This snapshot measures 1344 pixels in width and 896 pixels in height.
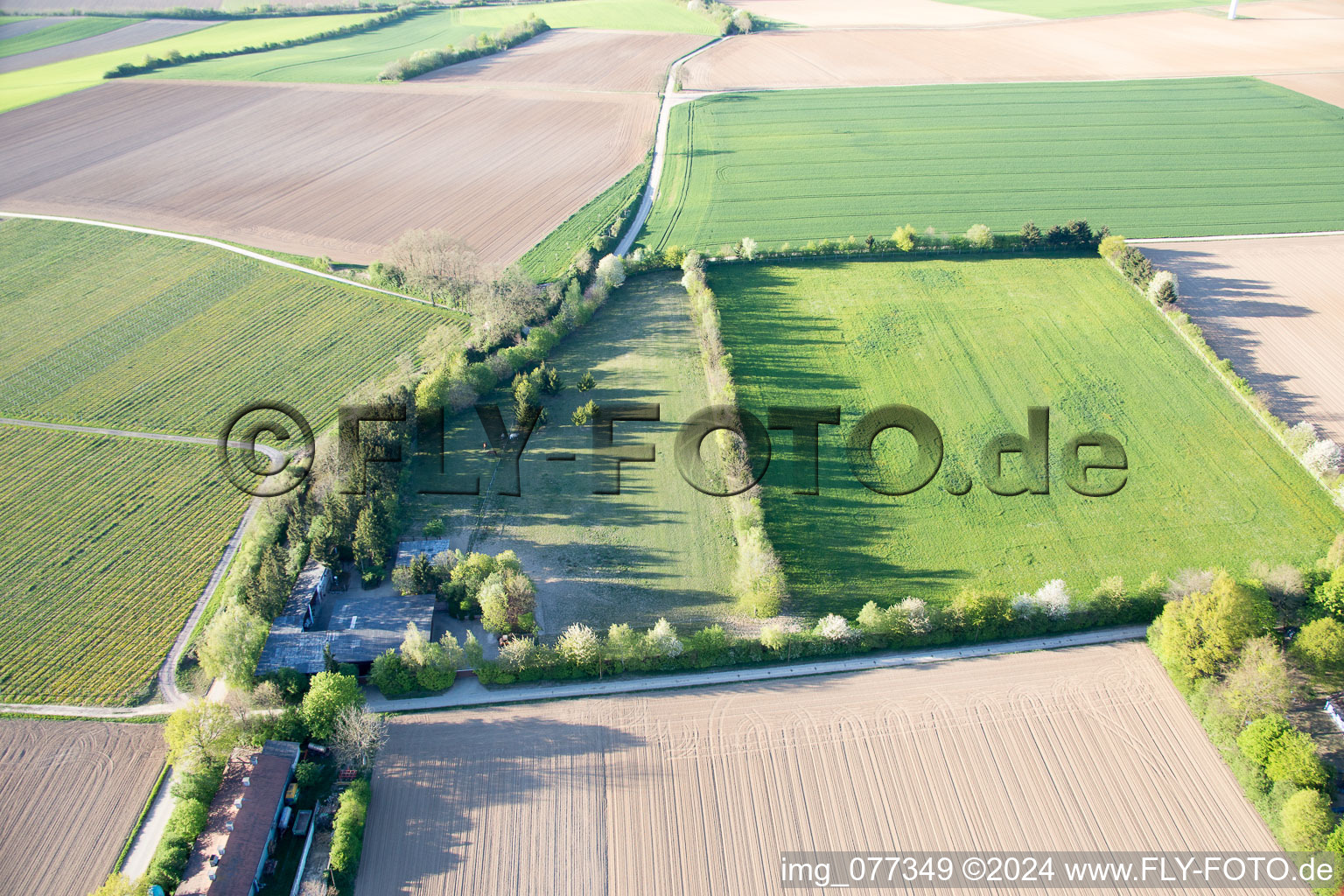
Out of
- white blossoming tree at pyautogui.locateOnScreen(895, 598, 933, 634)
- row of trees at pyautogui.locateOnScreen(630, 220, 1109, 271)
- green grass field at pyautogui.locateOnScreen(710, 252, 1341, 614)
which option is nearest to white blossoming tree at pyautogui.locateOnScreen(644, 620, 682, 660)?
green grass field at pyautogui.locateOnScreen(710, 252, 1341, 614)

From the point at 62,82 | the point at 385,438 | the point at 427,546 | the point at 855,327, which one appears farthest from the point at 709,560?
the point at 62,82

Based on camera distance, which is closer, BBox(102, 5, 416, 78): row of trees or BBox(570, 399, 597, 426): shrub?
BBox(570, 399, 597, 426): shrub

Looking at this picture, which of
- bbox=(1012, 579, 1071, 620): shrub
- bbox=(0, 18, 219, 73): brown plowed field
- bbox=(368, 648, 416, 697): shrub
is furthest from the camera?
bbox=(0, 18, 219, 73): brown plowed field

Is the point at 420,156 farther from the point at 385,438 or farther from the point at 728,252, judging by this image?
the point at 385,438

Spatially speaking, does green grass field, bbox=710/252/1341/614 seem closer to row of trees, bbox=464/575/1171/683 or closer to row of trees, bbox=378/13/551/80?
row of trees, bbox=464/575/1171/683

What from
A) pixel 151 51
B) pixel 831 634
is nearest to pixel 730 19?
pixel 151 51

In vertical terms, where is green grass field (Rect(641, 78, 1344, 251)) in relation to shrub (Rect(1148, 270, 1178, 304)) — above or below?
above

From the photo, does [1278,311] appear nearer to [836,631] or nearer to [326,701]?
[836,631]
